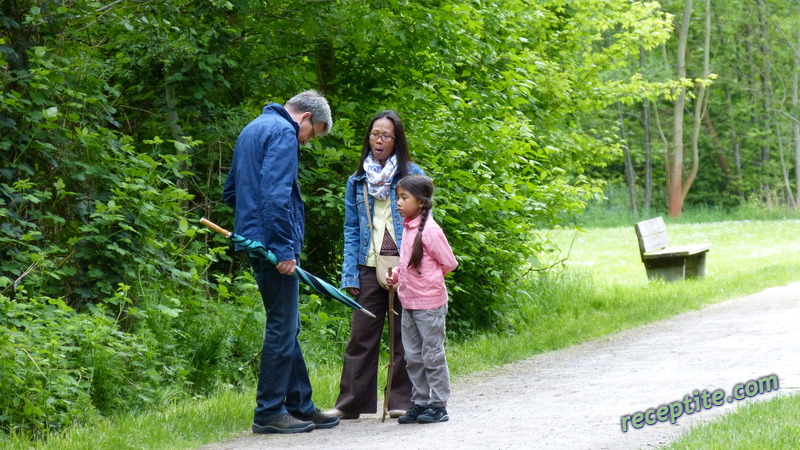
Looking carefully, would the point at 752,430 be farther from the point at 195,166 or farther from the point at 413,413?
the point at 195,166

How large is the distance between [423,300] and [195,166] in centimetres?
408

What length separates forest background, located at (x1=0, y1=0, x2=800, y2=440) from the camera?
22.5ft

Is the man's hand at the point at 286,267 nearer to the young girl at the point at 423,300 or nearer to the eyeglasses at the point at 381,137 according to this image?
the young girl at the point at 423,300

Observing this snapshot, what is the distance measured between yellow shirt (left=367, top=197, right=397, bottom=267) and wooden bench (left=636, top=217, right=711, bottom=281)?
903 centimetres

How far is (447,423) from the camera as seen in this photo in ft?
20.0

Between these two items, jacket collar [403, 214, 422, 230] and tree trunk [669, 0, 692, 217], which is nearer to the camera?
jacket collar [403, 214, 422, 230]

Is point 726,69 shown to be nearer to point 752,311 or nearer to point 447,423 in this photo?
point 752,311

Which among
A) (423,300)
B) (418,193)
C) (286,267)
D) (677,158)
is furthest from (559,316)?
(677,158)

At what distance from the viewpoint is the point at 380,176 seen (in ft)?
21.5

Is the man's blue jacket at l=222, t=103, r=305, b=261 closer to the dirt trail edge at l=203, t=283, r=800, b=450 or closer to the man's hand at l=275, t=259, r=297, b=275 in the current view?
the man's hand at l=275, t=259, r=297, b=275

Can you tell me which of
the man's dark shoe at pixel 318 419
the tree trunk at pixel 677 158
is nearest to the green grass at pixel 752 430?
the man's dark shoe at pixel 318 419

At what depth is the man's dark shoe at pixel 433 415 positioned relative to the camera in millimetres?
6129

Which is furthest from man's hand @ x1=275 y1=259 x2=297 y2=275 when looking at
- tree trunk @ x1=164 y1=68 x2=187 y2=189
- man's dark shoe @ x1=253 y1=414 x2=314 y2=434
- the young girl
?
tree trunk @ x1=164 y1=68 x2=187 y2=189

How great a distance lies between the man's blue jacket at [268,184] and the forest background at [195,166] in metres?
1.55
